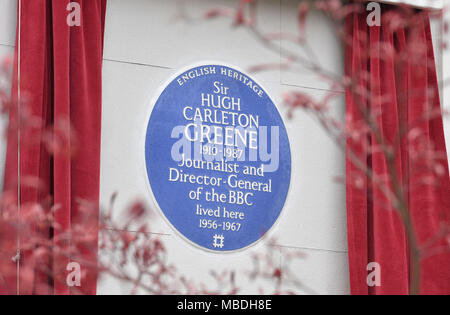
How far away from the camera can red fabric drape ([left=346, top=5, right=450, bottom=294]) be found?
418cm

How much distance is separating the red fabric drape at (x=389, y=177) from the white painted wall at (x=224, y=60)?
0.09 meters

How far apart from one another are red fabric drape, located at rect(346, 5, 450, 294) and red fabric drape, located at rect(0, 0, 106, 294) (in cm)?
111

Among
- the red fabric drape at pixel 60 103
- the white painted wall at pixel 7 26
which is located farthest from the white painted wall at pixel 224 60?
the red fabric drape at pixel 60 103

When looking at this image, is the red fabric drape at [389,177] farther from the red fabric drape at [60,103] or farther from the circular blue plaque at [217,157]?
the red fabric drape at [60,103]

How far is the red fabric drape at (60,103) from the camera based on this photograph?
3582 millimetres

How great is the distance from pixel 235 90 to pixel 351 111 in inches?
22.0

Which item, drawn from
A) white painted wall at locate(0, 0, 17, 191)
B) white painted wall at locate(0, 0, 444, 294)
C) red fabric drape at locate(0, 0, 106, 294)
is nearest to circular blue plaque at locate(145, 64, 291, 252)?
white painted wall at locate(0, 0, 444, 294)

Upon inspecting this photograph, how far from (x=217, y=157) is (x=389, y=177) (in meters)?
0.84

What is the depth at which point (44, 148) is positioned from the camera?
3654 millimetres

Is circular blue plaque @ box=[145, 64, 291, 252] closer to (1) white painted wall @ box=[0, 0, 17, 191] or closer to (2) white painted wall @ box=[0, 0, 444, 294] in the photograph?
(2) white painted wall @ box=[0, 0, 444, 294]

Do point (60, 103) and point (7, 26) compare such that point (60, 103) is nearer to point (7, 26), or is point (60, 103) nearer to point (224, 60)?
point (7, 26)
